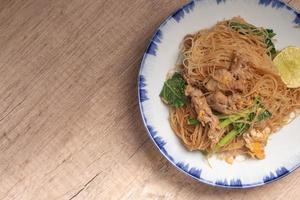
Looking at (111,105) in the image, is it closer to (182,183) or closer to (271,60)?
(182,183)

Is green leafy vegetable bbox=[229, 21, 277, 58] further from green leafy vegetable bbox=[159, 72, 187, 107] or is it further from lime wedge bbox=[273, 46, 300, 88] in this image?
green leafy vegetable bbox=[159, 72, 187, 107]

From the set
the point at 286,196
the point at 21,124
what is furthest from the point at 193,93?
the point at 21,124

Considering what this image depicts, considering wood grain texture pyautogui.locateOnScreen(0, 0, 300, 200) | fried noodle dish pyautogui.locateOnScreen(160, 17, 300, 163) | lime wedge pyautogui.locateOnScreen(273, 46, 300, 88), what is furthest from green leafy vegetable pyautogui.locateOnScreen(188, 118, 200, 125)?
lime wedge pyautogui.locateOnScreen(273, 46, 300, 88)

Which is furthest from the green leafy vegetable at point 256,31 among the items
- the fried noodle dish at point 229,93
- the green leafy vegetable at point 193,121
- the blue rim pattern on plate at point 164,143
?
the green leafy vegetable at point 193,121

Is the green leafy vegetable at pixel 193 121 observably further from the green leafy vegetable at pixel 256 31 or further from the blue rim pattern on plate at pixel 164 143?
the green leafy vegetable at pixel 256 31

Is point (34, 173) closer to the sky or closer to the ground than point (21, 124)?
closer to the ground
